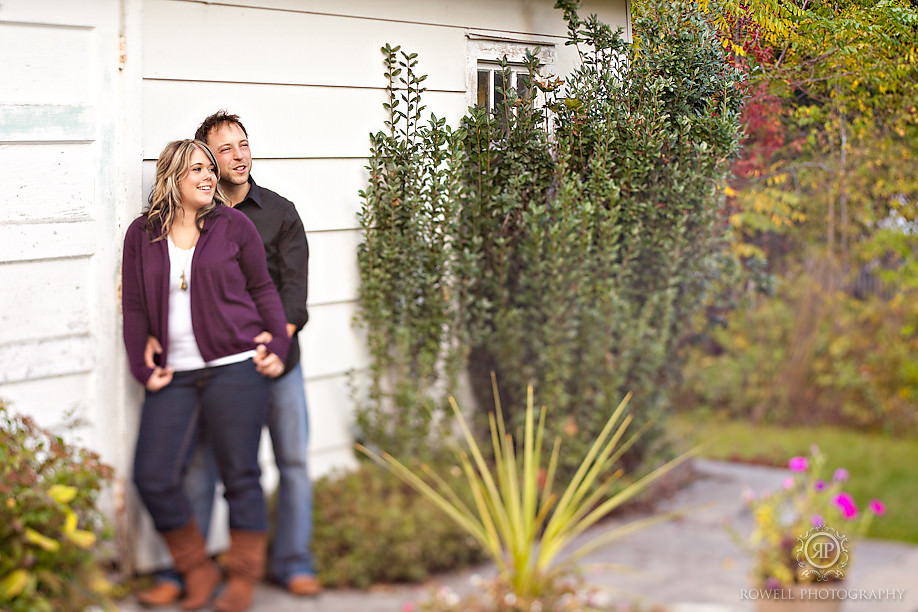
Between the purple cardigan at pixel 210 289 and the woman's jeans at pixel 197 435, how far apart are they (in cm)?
10

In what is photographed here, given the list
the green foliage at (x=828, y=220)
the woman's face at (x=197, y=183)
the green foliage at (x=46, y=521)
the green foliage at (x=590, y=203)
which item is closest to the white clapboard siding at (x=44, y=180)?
the woman's face at (x=197, y=183)

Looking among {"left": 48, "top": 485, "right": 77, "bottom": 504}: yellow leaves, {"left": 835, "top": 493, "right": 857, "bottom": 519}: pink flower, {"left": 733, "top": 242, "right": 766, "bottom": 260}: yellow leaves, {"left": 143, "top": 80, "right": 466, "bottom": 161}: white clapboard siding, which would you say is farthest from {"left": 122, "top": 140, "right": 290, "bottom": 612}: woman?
{"left": 733, "top": 242, "right": 766, "bottom": 260}: yellow leaves

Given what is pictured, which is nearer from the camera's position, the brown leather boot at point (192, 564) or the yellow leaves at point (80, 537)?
the yellow leaves at point (80, 537)

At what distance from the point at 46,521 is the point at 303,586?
1.02m

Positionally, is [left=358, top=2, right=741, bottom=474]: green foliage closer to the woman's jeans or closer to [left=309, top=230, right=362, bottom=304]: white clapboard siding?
[left=309, top=230, right=362, bottom=304]: white clapboard siding

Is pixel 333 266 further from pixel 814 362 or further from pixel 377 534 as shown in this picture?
pixel 814 362

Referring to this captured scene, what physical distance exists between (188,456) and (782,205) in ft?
13.2

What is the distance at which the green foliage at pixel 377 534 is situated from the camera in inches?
144

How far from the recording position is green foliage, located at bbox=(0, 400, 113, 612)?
2.92 m

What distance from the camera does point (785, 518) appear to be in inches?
158

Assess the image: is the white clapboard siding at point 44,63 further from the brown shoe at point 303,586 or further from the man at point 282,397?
the brown shoe at point 303,586

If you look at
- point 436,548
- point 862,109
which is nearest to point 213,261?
point 436,548

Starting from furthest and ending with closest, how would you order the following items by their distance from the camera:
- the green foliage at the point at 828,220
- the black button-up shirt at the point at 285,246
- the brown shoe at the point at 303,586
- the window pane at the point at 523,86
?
the green foliage at the point at 828,220, the window pane at the point at 523,86, the brown shoe at the point at 303,586, the black button-up shirt at the point at 285,246

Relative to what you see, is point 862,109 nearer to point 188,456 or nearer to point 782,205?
point 782,205
